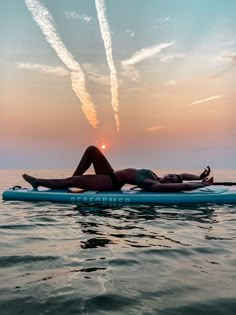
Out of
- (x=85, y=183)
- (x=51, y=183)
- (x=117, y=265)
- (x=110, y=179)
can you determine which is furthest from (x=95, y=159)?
(x=117, y=265)

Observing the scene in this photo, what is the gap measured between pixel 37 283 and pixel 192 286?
5.26 feet

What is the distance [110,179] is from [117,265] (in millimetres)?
7070

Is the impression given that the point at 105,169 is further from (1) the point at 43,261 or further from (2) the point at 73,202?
(1) the point at 43,261

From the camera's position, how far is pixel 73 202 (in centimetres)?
1071

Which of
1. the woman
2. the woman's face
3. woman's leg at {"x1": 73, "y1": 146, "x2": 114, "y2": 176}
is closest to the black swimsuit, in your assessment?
the woman

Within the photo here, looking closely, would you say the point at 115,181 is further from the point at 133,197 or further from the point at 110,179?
the point at 133,197

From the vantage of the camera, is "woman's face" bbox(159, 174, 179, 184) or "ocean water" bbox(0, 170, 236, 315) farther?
"woman's face" bbox(159, 174, 179, 184)

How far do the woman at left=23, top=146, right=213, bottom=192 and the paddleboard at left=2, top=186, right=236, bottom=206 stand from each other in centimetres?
27

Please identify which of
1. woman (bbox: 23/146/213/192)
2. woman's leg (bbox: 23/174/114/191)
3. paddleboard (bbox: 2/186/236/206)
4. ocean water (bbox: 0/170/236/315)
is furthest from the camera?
woman's leg (bbox: 23/174/114/191)

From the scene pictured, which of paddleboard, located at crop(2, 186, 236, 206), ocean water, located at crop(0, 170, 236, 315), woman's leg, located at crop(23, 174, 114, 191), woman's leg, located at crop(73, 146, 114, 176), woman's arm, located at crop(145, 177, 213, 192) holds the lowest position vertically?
ocean water, located at crop(0, 170, 236, 315)

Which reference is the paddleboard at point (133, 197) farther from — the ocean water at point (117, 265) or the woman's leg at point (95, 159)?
the ocean water at point (117, 265)

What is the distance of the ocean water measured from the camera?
10.2ft

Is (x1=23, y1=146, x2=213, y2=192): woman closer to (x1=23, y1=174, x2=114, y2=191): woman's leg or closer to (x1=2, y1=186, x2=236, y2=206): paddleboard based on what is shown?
(x1=23, y1=174, x2=114, y2=191): woman's leg

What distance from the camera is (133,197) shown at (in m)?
10.4
